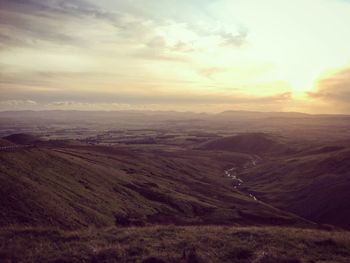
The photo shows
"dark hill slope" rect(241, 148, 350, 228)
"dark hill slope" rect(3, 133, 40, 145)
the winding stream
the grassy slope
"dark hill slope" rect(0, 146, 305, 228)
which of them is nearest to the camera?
the grassy slope

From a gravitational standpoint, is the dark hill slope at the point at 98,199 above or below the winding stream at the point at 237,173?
above

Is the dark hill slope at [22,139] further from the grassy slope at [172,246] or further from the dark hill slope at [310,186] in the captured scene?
the grassy slope at [172,246]

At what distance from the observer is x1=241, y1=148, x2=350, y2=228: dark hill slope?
94.1 meters

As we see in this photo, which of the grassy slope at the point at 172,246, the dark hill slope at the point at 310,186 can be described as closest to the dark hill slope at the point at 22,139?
the dark hill slope at the point at 310,186

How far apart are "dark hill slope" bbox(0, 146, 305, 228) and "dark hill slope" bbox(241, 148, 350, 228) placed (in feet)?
36.7

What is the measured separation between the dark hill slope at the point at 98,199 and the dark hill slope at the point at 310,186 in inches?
440

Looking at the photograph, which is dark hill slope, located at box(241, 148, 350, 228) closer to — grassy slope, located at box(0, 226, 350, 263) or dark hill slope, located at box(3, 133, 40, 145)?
grassy slope, located at box(0, 226, 350, 263)

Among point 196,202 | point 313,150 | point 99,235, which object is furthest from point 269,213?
point 313,150

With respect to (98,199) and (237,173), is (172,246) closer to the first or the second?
(98,199)

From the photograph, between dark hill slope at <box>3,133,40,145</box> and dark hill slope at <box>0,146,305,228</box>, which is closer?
dark hill slope at <box>0,146,305,228</box>

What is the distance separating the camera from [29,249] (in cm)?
2459

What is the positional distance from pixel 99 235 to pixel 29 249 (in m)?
5.80

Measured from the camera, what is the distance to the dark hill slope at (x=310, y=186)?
309 ft

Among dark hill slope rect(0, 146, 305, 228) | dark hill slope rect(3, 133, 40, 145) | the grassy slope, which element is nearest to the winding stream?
dark hill slope rect(0, 146, 305, 228)
